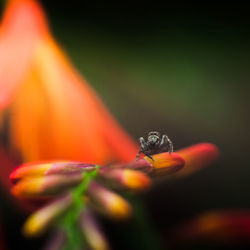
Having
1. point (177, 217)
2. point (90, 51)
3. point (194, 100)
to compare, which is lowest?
point (177, 217)

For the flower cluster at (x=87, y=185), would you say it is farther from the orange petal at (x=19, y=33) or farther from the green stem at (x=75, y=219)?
the orange petal at (x=19, y=33)

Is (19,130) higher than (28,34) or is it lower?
lower

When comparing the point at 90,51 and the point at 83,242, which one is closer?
the point at 83,242

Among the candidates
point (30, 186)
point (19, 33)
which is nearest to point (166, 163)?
point (30, 186)

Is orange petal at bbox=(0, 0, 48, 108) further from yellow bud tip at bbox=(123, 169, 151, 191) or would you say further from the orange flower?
yellow bud tip at bbox=(123, 169, 151, 191)

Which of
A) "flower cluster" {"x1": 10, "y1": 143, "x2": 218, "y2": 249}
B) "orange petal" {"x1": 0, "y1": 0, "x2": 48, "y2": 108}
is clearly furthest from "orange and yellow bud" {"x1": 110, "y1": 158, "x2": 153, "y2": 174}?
"orange petal" {"x1": 0, "y1": 0, "x2": 48, "y2": 108}

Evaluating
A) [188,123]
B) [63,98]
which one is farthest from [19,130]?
[188,123]

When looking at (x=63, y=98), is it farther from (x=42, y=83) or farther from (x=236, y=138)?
(x=236, y=138)

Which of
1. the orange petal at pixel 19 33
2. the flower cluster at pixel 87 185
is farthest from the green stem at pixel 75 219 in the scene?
the orange petal at pixel 19 33
